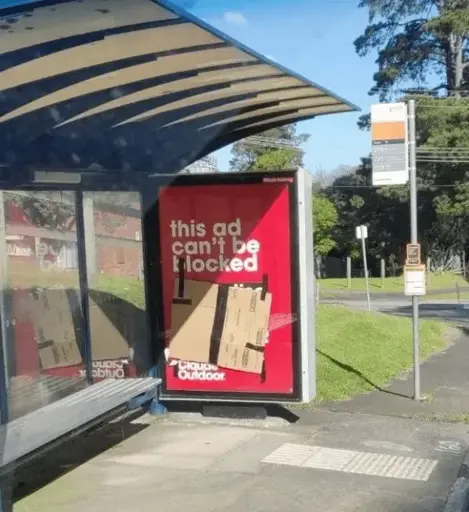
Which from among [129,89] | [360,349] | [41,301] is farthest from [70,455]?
[360,349]

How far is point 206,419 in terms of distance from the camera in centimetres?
738

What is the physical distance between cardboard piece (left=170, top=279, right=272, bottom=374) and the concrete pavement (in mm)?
677

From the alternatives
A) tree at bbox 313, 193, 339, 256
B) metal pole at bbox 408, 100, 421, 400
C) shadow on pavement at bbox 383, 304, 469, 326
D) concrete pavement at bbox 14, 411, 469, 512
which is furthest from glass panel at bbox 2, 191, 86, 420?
tree at bbox 313, 193, 339, 256

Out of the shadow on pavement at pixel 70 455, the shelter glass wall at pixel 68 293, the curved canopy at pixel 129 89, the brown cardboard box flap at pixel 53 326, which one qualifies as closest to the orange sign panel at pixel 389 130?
the curved canopy at pixel 129 89

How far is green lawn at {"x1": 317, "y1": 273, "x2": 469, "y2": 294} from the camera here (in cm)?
3759

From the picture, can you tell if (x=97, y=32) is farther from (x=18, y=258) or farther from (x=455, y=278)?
(x=455, y=278)

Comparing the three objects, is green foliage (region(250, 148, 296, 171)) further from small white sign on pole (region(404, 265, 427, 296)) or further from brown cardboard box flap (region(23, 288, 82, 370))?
brown cardboard box flap (region(23, 288, 82, 370))

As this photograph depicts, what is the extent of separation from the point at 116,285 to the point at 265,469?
2286mm

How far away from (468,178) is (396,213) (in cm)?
764

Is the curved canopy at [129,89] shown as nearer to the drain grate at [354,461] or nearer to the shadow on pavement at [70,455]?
the shadow on pavement at [70,455]

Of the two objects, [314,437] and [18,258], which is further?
[314,437]

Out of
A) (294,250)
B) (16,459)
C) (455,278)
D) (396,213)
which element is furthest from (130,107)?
(396,213)

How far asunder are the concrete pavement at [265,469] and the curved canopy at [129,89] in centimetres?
252

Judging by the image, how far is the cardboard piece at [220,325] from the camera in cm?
703
